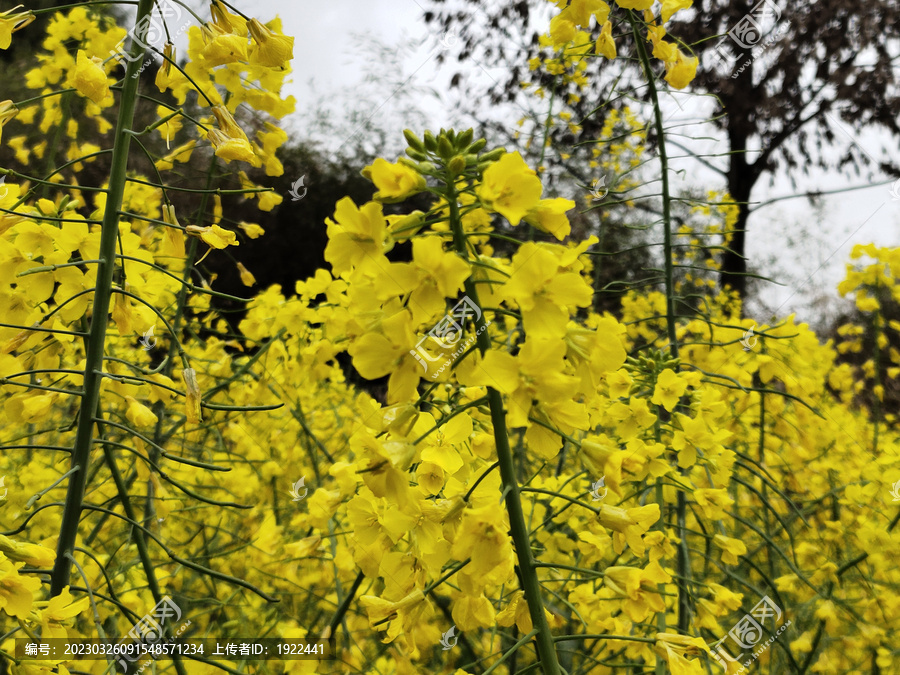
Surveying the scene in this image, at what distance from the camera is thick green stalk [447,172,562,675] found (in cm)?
89

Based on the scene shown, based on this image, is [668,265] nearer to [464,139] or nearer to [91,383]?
[464,139]

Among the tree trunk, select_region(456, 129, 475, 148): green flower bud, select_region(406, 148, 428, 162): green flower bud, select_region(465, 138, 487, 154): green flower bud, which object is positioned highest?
the tree trunk

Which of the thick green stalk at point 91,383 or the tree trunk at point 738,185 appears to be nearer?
the thick green stalk at point 91,383

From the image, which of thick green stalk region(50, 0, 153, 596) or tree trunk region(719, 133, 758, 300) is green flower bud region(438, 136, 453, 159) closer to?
thick green stalk region(50, 0, 153, 596)

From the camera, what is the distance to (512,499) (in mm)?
916

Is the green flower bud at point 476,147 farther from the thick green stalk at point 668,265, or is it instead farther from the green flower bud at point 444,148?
the thick green stalk at point 668,265

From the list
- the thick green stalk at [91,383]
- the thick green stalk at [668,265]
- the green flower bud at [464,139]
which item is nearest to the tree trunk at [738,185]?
the thick green stalk at [668,265]

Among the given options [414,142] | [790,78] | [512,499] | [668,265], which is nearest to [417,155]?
[414,142]

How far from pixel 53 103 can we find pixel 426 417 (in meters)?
2.35

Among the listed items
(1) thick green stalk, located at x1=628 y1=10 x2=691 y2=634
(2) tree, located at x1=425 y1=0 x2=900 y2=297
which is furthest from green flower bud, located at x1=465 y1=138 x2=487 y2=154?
(2) tree, located at x1=425 y1=0 x2=900 y2=297

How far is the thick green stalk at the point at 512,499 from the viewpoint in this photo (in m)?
0.89

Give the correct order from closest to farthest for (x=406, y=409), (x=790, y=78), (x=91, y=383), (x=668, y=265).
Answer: (x=406, y=409)
(x=91, y=383)
(x=668, y=265)
(x=790, y=78)

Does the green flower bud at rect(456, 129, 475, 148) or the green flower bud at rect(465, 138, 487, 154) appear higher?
the green flower bud at rect(456, 129, 475, 148)

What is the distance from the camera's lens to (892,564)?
2230mm
